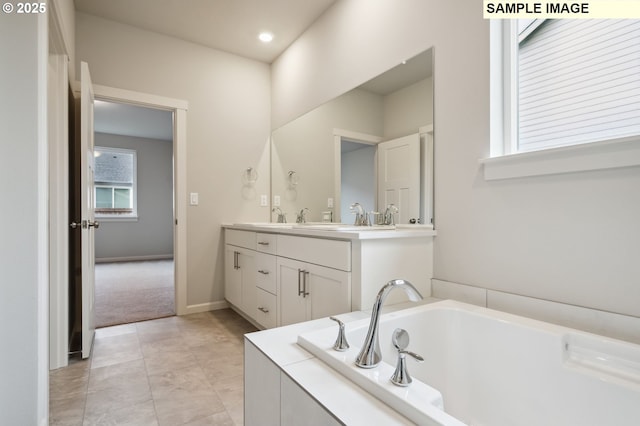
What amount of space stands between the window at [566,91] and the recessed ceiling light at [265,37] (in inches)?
82.1

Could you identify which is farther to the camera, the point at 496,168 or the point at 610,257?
the point at 496,168

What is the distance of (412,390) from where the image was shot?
0.71 meters

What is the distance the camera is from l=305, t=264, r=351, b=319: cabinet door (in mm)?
1504

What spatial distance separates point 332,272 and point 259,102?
244 centimetres

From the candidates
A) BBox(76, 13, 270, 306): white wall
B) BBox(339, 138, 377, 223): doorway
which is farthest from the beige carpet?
BBox(339, 138, 377, 223): doorway

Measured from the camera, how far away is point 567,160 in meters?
1.18

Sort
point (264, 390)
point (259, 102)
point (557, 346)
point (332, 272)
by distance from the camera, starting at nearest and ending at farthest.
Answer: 1. point (264, 390)
2. point (557, 346)
3. point (332, 272)
4. point (259, 102)

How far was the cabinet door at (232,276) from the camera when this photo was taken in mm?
2783

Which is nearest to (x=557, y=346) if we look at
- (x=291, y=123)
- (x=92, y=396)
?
(x=92, y=396)

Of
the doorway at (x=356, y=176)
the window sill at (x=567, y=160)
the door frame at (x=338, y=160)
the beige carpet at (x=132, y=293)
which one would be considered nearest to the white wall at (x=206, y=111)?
the beige carpet at (x=132, y=293)

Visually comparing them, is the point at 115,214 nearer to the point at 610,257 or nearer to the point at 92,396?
the point at 92,396

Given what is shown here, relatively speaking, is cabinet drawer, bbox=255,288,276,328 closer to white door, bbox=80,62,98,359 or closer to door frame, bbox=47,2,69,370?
white door, bbox=80,62,98,359

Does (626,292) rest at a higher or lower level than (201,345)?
higher

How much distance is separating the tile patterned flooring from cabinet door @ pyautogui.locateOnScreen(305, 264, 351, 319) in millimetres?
588
